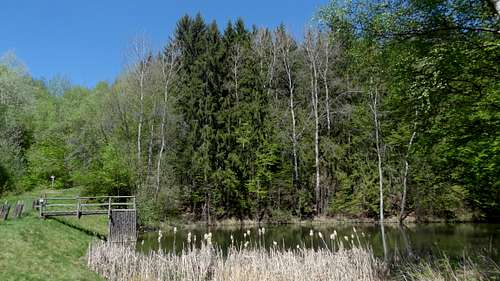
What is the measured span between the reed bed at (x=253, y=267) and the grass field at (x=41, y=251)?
1522 millimetres

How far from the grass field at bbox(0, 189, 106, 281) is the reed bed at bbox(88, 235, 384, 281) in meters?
1.52

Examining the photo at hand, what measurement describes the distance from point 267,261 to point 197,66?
Answer: 28531 mm

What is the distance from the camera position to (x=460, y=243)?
62.0 ft

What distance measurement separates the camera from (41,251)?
14.7m

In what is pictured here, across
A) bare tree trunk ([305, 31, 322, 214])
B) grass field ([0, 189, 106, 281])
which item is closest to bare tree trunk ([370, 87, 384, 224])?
bare tree trunk ([305, 31, 322, 214])

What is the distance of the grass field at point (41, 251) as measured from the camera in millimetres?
12164

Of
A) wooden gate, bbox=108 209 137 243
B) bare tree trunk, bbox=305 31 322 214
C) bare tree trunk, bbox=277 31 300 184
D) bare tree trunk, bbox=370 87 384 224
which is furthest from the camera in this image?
bare tree trunk, bbox=277 31 300 184

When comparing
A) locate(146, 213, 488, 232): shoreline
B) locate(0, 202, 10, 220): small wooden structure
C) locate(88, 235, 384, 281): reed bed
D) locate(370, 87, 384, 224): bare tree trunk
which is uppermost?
locate(370, 87, 384, 224): bare tree trunk

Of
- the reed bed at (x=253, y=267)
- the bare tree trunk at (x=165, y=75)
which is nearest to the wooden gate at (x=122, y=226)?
the bare tree trunk at (x=165, y=75)

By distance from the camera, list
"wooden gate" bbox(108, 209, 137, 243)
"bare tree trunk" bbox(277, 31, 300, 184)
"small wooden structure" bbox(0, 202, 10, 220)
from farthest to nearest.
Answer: "bare tree trunk" bbox(277, 31, 300, 184) → "wooden gate" bbox(108, 209, 137, 243) → "small wooden structure" bbox(0, 202, 10, 220)

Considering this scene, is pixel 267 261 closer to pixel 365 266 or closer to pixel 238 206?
pixel 365 266

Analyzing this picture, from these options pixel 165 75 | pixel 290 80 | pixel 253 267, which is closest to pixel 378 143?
pixel 290 80

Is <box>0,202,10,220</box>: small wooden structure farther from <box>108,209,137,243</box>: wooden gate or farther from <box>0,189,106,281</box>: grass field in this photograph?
<box>108,209,137,243</box>: wooden gate

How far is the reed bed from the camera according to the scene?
11211 mm
